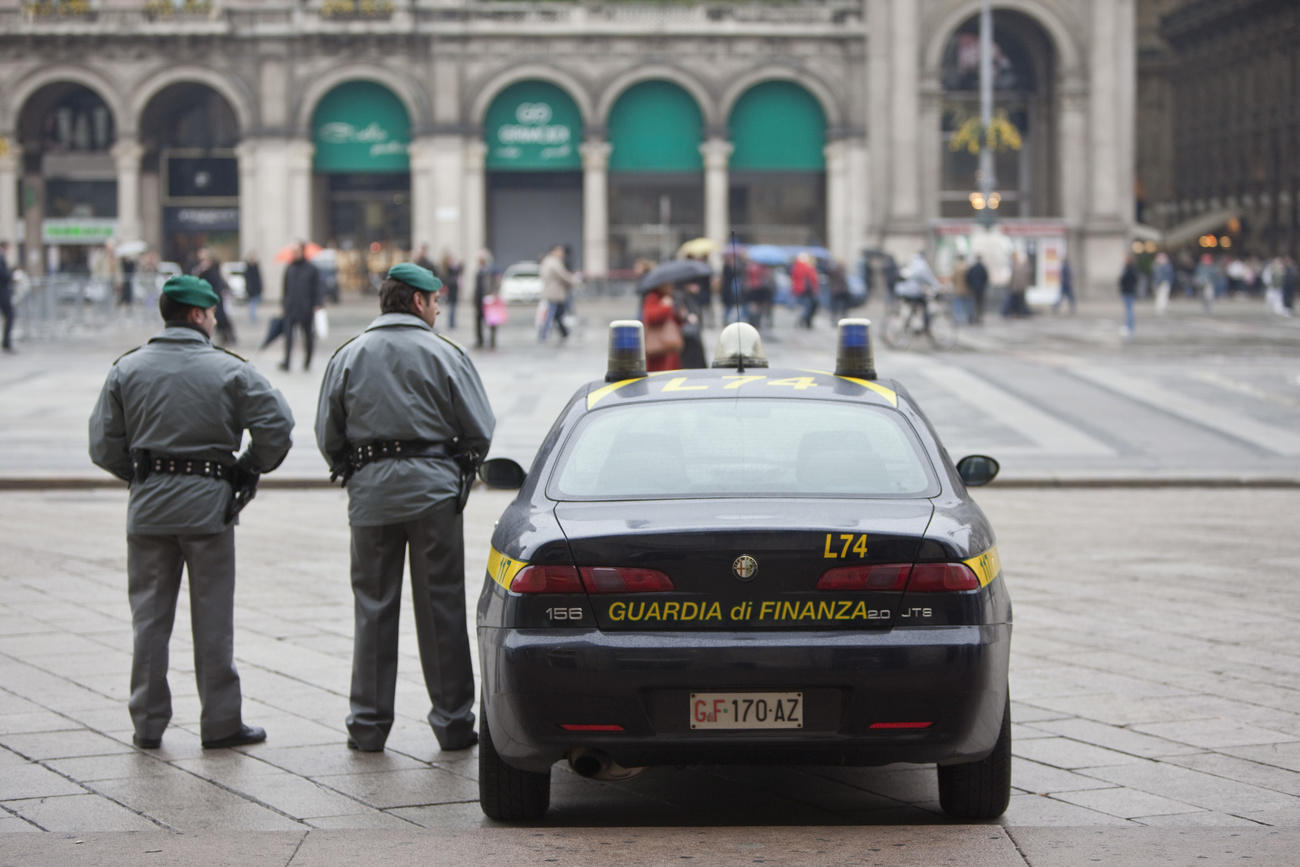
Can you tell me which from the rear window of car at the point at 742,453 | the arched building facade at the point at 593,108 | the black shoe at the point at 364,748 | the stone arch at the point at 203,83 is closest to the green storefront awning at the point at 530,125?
the arched building facade at the point at 593,108

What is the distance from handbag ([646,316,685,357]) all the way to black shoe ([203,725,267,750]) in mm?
6491

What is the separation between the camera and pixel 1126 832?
201 inches

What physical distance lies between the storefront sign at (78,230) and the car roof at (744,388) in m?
53.8

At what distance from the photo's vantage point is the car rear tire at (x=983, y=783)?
5398 mm

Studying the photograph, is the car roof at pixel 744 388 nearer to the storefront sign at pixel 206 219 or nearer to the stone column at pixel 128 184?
the stone column at pixel 128 184

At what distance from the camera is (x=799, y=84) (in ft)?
181

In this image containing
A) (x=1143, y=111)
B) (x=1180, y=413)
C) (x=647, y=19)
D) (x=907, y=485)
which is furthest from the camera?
(x=1143, y=111)

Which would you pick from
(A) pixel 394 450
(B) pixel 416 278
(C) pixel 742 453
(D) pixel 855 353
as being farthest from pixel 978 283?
(C) pixel 742 453

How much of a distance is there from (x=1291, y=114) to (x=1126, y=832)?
61.2 metres

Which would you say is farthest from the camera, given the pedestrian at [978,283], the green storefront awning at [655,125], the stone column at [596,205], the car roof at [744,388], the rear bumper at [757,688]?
the green storefront awning at [655,125]

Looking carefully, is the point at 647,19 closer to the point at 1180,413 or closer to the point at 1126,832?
the point at 1180,413

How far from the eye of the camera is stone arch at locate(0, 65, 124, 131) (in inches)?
2152

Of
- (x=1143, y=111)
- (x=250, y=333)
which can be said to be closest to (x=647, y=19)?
(x=250, y=333)

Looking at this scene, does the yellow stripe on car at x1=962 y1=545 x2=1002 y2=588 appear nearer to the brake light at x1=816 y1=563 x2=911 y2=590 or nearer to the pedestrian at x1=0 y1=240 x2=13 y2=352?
the brake light at x1=816 y1=563 x2=911 y2=590
